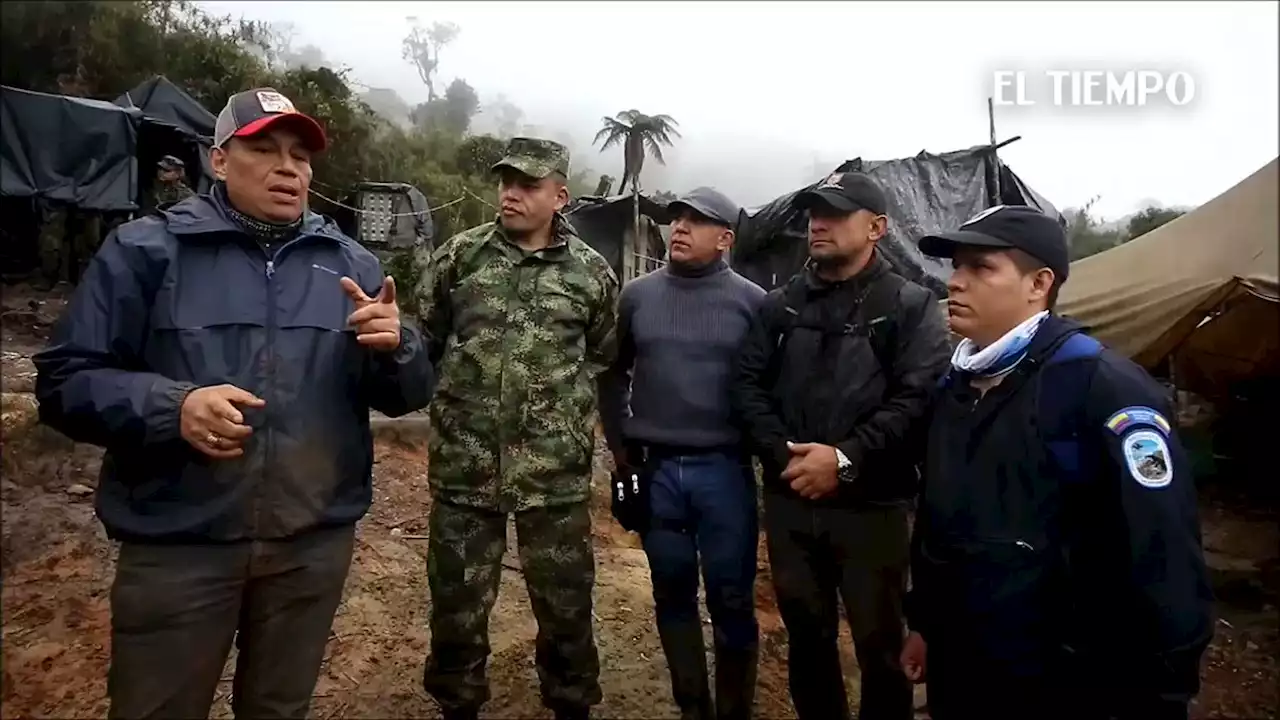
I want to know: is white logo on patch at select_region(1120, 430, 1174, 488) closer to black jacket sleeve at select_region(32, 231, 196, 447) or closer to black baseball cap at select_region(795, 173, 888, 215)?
black baseball cap at select_region(795, 173, 888, 215)

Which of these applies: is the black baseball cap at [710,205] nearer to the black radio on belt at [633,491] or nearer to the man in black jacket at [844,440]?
the man in black jacket at [844,440]

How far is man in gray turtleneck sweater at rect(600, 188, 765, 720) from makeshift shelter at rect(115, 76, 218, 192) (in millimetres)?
7706

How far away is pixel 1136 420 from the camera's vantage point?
162cm

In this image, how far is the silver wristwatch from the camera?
2.46 m

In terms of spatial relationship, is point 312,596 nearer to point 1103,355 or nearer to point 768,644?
point 1103,355

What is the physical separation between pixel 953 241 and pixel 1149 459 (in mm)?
638

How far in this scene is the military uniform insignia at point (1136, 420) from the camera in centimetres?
162

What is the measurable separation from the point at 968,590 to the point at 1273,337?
6.52 metres

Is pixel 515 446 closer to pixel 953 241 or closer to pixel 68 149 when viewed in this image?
pixel 953 241

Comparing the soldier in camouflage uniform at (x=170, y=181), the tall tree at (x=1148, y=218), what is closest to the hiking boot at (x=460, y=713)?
the soldier in camouflage uniform at (x=170, y=181)

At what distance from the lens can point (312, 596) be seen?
1967 millimetres

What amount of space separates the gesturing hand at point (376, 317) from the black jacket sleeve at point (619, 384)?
1.27 meters

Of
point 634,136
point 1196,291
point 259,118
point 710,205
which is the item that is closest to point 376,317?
point 259,118

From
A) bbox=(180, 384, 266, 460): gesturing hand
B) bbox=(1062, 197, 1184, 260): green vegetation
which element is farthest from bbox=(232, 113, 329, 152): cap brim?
bbox=(1062, 197, 1184, 260): green vegetation
